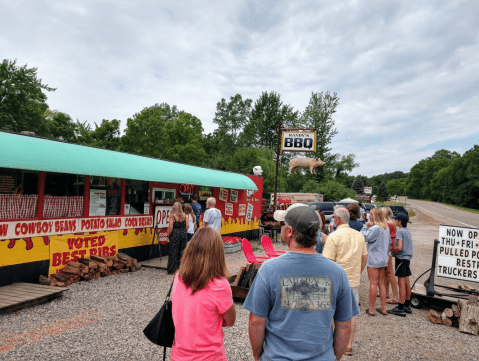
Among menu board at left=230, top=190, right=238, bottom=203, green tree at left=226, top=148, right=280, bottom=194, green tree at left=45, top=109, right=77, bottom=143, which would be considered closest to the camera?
menu board at left=230, top=190, right=238, bottom=203

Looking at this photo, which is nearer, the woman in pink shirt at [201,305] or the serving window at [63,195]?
the woman in pink shirt at [201,305]

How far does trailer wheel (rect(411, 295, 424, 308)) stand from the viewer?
6.52m

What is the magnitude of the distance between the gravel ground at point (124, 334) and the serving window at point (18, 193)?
6.10 feet

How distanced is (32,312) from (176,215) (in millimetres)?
3696

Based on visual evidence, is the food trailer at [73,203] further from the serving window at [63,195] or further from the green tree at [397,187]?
the green tree at [397,187]

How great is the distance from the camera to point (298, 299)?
1.86 metres

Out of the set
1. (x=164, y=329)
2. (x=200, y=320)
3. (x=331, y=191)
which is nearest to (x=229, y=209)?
(x=164, y=329)

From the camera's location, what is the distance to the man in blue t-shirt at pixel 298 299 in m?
1.86

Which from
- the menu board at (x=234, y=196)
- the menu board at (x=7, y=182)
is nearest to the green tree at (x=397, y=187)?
the menu board at (x=234, y=196)

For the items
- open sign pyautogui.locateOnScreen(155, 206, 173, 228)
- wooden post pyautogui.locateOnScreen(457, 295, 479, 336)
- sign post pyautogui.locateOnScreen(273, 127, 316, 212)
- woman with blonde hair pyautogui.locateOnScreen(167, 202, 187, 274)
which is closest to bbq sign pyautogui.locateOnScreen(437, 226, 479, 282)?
wooden post pyautogui.locateOnScreen(457, 295, 479, 336)

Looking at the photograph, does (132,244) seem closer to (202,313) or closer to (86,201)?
(86,201)

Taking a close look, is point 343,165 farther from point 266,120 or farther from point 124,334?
point 124,334

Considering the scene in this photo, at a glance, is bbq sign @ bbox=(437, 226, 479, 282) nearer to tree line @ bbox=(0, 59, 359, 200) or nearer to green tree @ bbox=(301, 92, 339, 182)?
tree line @ bbox=(0, 59, 359, 200)

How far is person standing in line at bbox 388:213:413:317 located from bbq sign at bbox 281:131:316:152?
35.3 feet
